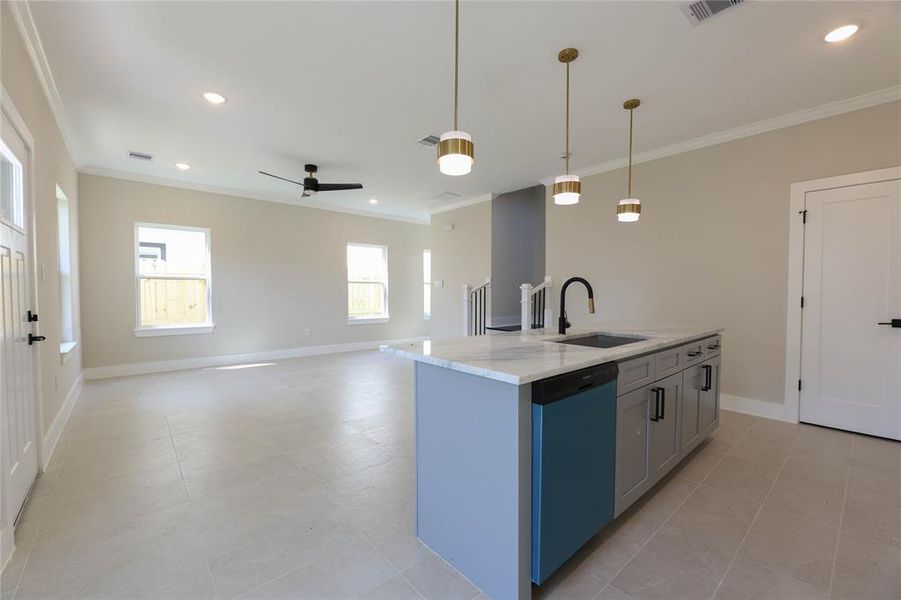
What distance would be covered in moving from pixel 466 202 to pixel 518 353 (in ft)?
18.1

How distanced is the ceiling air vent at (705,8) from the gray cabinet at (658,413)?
6.54ft

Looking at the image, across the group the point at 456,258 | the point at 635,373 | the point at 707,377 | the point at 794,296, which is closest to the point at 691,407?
the point at 707,377

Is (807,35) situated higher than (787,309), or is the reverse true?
(807,35)

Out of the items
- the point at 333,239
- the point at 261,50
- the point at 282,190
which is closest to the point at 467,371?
Answer: the point at 261,50

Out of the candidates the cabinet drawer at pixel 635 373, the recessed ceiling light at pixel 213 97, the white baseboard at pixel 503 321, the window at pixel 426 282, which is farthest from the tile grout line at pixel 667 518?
the window at pixel 426 282

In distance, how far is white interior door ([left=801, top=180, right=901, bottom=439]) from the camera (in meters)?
3.17

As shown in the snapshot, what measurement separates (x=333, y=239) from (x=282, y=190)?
4.50ft

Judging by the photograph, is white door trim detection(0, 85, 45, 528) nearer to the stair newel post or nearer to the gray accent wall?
the stair newel post

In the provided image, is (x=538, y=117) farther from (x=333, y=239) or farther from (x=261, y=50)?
(x=333, y=239)

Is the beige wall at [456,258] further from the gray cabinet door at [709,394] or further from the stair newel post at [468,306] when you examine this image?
the gray cabinet door at [709,394]

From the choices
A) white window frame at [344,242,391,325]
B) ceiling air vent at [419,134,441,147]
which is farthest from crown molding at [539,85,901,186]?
white window frame at [344,242,391,325]

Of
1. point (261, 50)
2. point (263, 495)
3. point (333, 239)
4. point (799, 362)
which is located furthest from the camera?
point (333, 239)

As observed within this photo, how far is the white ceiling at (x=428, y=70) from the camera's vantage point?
7.61 feet

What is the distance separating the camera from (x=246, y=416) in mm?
3768
